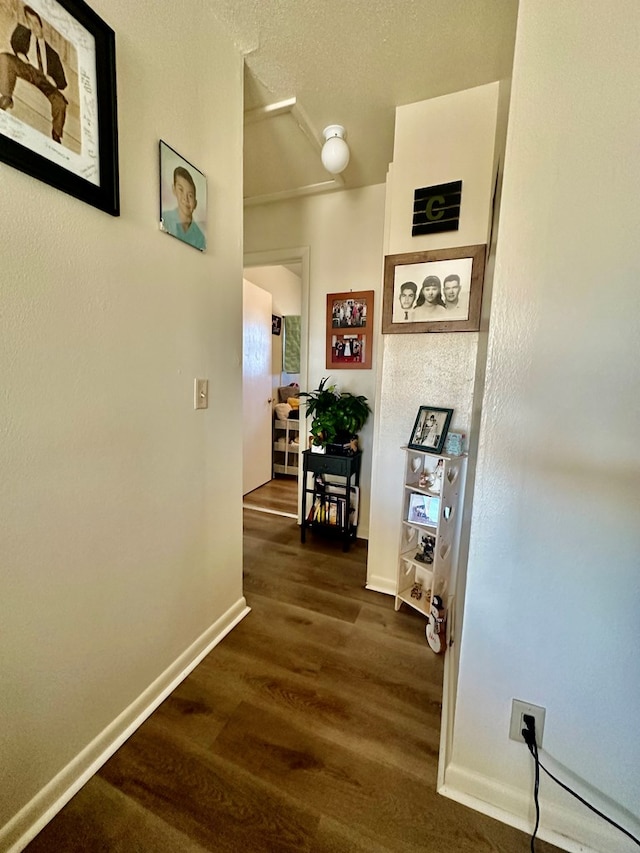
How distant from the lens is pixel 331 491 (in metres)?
2.58

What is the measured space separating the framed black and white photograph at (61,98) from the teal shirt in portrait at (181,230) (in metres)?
0.19

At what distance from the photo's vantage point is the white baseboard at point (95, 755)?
842 mm

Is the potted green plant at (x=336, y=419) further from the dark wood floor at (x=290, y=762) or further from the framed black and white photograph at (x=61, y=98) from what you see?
the framed black and white photograph at (x=61, y=98)

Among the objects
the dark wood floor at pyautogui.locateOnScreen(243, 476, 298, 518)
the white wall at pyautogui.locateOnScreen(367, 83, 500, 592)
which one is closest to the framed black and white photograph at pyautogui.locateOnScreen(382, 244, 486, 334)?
the white wall at pyautogui.locateOnScreen(367, 83, 500, 592)

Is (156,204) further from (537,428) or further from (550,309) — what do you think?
(537,428)

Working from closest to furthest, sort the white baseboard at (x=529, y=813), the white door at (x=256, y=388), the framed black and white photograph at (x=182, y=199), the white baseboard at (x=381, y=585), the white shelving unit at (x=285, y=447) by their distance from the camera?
the white baseboard at (x=529, y=813), the framed black and white photograph at (x=182, y=199), the white baseboard at (x=381, y=585), the white door at (x=256, y=388), the white shelving unit at (x=285, y=447)

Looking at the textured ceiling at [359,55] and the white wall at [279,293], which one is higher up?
the textured ceiling at [359,55]

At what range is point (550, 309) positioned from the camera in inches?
30.7

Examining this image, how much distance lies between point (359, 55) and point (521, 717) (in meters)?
2.39

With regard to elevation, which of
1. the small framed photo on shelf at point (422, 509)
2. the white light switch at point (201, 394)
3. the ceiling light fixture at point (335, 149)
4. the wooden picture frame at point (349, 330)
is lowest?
the small framed photo on shelf at point (422, 509)

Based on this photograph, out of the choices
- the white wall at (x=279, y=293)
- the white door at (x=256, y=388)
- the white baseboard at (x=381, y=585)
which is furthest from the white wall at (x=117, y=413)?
the white wall at (x=279, y=293)

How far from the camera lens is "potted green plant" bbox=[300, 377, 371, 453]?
229cm

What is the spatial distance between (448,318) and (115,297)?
4.71 feet

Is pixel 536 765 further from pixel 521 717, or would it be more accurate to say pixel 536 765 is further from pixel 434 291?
pixel 434 291
